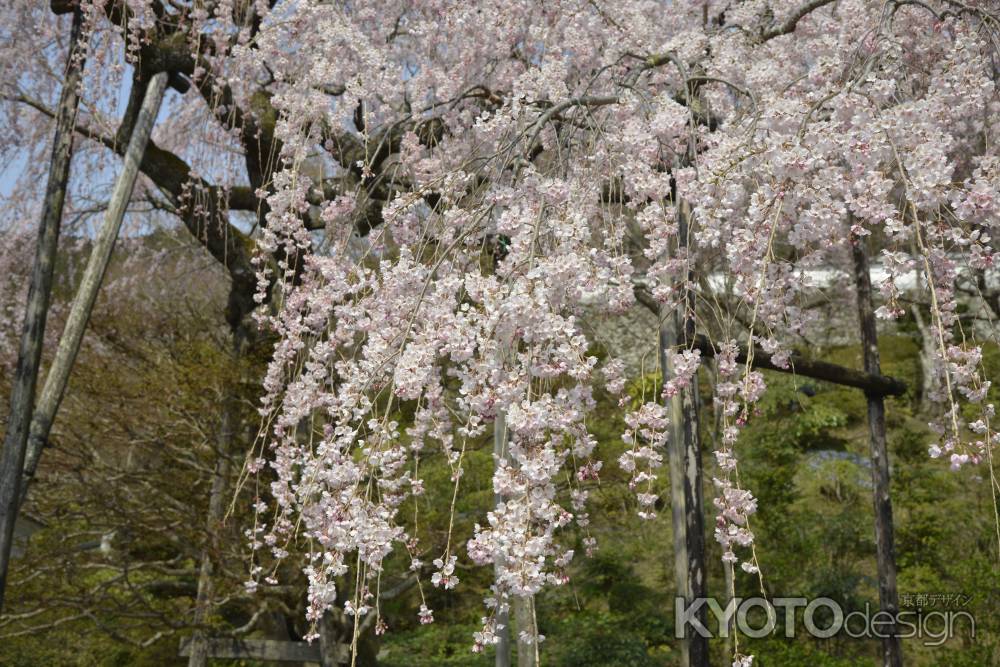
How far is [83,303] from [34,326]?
23 cm

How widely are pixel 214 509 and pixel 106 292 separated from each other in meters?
4.11

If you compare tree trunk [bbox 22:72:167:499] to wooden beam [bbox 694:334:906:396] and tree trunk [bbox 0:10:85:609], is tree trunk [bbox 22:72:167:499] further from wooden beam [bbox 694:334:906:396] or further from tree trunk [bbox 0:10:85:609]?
wooden beam [bbox 694:334:906:396]

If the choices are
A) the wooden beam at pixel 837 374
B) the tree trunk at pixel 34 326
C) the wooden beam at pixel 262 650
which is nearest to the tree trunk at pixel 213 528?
the wooden beam at pixel 262 650

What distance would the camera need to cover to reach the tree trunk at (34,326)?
12.6ft

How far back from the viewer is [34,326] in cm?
400

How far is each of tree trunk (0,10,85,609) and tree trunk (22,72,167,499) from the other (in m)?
0.08

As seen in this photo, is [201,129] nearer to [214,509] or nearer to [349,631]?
[214,509]

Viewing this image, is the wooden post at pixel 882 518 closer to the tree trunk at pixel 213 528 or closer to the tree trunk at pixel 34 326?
the tree trunk at pixel 213 528

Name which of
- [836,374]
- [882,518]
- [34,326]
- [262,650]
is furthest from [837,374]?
[262,650]

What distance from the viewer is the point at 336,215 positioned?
3744mm

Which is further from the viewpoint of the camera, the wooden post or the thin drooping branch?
the wooden post

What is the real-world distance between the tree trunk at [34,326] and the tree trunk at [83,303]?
3.2 inches

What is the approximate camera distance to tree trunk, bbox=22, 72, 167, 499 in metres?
4.01

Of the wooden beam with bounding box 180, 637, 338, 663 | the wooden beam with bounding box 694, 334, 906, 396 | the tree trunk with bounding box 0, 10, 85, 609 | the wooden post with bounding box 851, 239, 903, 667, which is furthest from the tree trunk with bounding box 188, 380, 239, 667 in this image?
the wooden post with bounding box 851, 239, 903, 667
